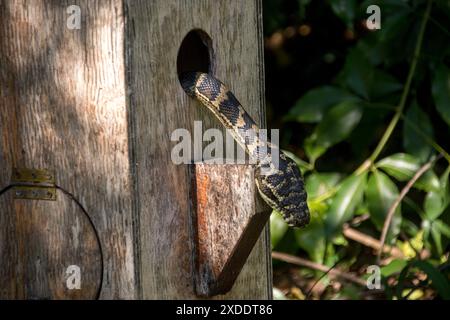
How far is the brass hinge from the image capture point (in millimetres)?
3730

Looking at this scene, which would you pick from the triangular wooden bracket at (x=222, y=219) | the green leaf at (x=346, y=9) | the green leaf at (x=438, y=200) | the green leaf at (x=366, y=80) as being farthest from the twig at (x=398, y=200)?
the triangular wooden bracket at (x=222, y=219)

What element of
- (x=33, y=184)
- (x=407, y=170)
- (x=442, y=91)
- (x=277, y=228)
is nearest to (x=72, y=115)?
(x=33, y=184)

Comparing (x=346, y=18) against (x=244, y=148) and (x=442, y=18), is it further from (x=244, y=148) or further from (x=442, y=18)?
(x=244, y=148)

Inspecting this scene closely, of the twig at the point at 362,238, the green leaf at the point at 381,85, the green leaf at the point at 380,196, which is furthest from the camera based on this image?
the twig at the point at 362,238

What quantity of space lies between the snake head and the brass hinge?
894mm

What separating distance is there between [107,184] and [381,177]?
6.79ft

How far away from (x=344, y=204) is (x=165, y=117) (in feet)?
5.60

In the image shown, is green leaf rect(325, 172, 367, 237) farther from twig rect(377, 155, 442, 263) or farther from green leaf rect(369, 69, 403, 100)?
green leaf rect(369, 69, 403, 100)

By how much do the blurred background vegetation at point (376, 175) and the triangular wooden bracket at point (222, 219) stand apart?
1.00 m

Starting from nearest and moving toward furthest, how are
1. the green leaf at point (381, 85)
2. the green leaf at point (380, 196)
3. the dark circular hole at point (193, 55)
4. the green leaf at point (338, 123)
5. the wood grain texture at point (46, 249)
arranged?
the wood grain texture at point (46, 249) < the dark circular hole at point (193, 55) < the green leaf at point (380, 196) < the green leaf at point (338, 123) < the green leaf at point (381, 85)

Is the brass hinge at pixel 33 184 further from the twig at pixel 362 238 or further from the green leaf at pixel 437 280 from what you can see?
the twig at pixel 362 238

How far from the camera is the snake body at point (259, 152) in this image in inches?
148

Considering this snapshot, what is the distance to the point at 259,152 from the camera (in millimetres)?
3887
